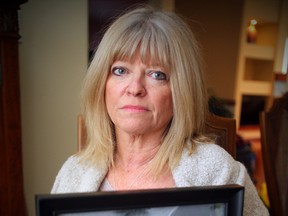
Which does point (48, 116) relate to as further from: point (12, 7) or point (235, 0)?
point (235, 0)

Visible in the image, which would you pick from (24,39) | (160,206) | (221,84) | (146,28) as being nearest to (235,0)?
(221,84)

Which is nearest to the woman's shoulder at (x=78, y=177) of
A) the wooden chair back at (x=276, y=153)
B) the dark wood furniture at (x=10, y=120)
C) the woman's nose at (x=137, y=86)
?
the woman's nose at (x=137, y=86)

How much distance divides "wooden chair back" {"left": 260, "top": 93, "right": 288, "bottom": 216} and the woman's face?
0.60 m

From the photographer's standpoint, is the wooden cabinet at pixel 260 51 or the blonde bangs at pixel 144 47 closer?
the blonde bangs at pixel 144 47

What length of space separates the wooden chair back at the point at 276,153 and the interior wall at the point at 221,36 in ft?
6.91

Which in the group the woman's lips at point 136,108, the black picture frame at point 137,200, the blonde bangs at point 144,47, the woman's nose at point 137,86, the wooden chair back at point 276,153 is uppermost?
the blonde bangs at point 144,47

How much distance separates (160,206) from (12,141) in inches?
40.8

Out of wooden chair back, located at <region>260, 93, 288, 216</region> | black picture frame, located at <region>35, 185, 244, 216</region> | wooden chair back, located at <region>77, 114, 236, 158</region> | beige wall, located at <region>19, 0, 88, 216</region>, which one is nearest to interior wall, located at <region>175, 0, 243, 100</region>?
beige wall, located at <region>19, 0, 88, 216</region>

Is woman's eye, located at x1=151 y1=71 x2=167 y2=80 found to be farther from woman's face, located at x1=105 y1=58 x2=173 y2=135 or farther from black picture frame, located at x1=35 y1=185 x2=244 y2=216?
black picture frame, located at x1=35 y1=185 x2=244 y2=216

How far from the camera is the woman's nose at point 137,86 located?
2.00 feet

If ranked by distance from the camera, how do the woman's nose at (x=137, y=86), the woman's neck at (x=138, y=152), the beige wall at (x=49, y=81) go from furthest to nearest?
the beige wall at (x=49, y=81)
the woman's neck at (x=138, y=152)
the woman's nose at (x=137, y=86)

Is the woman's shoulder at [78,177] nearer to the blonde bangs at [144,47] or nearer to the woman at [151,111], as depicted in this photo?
the woman at [151,111]

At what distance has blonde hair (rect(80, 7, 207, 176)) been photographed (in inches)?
25.0

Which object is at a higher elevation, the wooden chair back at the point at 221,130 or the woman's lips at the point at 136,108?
the woman's lips at the point at 136,108
